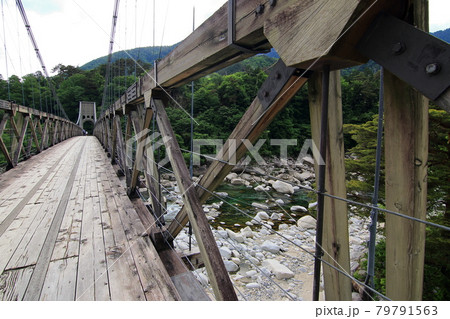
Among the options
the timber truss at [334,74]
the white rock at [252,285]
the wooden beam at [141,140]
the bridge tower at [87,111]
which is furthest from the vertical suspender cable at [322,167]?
the bridge tower at [87,111]

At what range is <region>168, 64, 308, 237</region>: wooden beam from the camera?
74cm

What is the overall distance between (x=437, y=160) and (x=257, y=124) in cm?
377

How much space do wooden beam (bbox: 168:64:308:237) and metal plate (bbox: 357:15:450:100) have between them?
22 cm

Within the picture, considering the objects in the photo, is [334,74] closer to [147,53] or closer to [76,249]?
[76,249]

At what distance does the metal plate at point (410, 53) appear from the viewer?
0.39m

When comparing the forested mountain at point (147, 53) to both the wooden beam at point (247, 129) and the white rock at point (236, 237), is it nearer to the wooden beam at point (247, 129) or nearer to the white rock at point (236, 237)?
the wooden beam at point (247, 129)

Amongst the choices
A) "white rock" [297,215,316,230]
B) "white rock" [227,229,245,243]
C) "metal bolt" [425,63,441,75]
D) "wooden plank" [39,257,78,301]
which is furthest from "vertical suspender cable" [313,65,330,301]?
"white rock" [297,215,316,230]

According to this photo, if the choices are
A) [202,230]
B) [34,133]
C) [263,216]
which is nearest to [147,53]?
[34,133]

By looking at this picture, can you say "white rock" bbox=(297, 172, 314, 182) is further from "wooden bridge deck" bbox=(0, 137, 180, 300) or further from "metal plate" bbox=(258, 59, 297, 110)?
"metal plate" bbox=(258, 59, 297, 110)

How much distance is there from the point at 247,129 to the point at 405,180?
18.7 inches

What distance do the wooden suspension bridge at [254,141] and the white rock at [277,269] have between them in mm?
3524

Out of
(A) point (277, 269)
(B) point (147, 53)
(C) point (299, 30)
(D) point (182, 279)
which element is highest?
(B) point (147, 53)

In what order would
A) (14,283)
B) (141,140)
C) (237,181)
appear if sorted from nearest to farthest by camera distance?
(14,283), (141,140), (237,181)

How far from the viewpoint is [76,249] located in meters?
1.57
